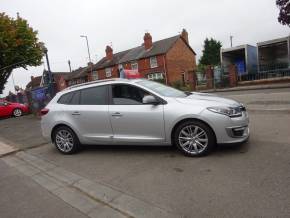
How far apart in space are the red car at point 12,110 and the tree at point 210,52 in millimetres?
41054

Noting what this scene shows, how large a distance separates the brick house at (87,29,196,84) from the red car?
2344 centimetres

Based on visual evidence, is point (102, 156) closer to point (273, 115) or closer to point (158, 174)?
point (158, 174)

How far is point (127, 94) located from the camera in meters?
6.05

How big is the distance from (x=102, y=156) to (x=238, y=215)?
143 inches

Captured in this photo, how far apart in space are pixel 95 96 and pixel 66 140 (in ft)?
4.26

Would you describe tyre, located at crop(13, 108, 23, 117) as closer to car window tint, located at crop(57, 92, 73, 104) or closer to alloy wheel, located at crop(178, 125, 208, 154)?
car window tint, located at crop(57, 92, 73, 104)

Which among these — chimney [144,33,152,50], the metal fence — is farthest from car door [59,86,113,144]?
chimney [144,33,152,50]

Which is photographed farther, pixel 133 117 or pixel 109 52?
pixel 109 52

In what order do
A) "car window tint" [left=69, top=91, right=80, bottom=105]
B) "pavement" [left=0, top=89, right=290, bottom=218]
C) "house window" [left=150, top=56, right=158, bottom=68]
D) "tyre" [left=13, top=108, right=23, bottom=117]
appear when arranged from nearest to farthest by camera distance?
"pavement" [left=0, top=89, right=290, bottom=218]
"car window tint" [left=69, top=91, right=80, bottom=105]
"tyre" [left=13, top=108, right=23, bottom=117]
"house window" [left=150, top=56, right=158, bottom=68]

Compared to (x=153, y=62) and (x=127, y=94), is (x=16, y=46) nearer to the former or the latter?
(x=153, y=62)

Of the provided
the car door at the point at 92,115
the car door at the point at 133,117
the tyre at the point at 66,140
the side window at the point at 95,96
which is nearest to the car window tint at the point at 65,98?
the car door at the point at 92,115

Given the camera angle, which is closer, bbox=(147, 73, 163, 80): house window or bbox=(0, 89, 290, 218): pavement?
bbox=(0, 89, 290, 218): pavement

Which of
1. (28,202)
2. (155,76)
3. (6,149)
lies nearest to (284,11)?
(6,149)

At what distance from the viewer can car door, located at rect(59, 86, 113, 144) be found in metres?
6.18
